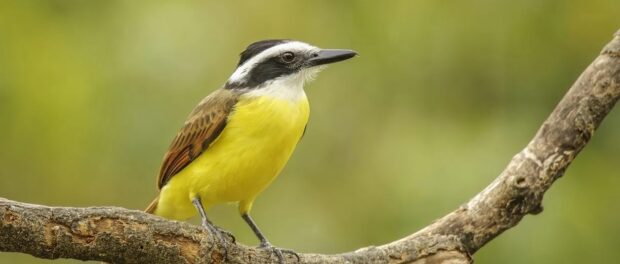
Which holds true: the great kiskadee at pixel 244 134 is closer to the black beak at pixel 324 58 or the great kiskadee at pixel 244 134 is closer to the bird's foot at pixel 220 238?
the black beak at pixel 324 58

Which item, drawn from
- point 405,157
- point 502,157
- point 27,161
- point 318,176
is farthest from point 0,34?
point 502,157

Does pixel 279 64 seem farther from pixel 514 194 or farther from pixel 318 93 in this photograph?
pixel 318 93

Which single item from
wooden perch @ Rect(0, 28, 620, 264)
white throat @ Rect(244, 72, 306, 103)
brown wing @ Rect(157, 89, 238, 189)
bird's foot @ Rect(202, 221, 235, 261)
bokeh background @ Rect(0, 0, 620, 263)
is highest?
bokeh background @ Rect(0, 0, 620, 263)

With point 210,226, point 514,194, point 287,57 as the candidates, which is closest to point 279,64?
point 287,57

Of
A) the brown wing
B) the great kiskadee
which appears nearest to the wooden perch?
the great kiskadee

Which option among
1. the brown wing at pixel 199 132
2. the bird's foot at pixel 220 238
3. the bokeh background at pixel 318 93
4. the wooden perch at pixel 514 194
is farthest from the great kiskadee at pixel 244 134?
the bokeh background at pixel 318 93

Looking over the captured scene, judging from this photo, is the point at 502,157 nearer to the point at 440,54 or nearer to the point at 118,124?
the point at 440,54

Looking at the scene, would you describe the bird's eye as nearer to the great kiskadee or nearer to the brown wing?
the great kiskadee
